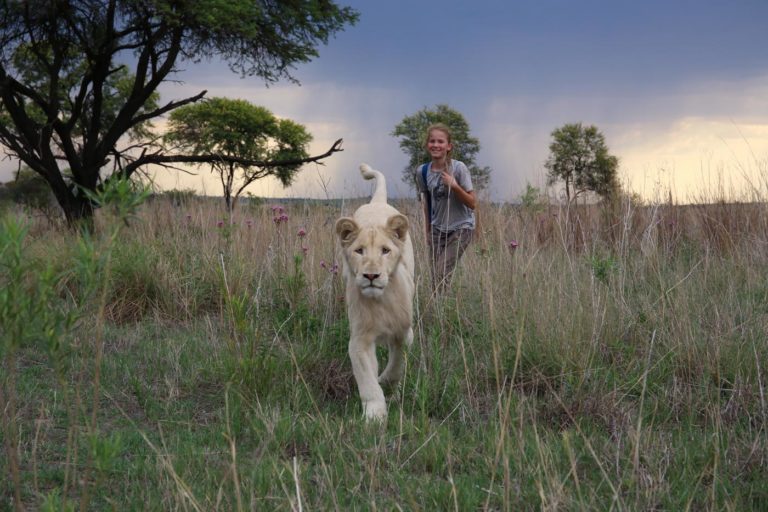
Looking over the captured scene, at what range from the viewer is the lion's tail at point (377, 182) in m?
6.45

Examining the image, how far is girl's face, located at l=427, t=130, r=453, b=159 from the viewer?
7.13 metres

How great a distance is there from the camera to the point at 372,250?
410 centimetres

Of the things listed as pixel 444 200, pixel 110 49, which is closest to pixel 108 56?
pixel 110 49

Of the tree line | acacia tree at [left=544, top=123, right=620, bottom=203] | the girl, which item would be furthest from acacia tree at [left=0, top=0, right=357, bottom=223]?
acacia tree at [left=544, top=123, right=620, bottom=203]

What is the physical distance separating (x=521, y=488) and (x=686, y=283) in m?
3.99

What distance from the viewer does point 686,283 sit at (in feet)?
20.8

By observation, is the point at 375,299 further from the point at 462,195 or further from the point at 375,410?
the point at 462,195

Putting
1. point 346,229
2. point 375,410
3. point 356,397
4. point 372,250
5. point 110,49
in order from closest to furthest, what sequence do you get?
point 375,410, point 372,250, point 346,229, point 356,397, point 110,49

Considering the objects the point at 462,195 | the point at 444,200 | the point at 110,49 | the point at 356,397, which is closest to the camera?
the point at 356,397

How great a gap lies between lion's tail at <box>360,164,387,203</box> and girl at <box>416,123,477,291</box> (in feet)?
2.36

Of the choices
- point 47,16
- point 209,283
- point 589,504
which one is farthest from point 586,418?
point 47,16

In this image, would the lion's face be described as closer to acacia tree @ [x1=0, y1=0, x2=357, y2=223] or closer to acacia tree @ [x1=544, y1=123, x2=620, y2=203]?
acacia tree @ [x1=0, y1=0, x2=357, y2=223]

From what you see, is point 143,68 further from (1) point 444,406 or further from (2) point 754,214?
(1) point 444,406

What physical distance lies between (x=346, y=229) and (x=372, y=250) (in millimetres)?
269
